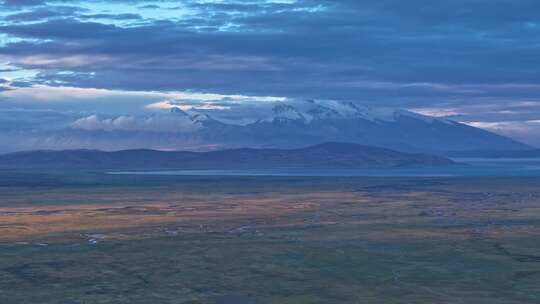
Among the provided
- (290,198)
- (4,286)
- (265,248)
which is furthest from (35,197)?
(4,286)

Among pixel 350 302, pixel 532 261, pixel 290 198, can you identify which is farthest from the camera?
pixel 290 198

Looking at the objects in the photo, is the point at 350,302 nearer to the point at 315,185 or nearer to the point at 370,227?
the point at 370,227

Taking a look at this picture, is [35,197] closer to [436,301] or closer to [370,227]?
[370,227]

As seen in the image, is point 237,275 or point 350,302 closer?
point 350,302

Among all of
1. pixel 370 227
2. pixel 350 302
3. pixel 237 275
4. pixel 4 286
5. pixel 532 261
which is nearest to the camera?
pixel 350 302

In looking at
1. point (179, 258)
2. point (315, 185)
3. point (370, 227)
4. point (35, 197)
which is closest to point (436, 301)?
point (179, 258)

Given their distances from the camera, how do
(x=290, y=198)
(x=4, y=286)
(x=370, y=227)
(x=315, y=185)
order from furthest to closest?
1. (x=315, y=185)
2. (x=290, y=198)
3. (x=370, y=227)
4. (x=4, y=286)
